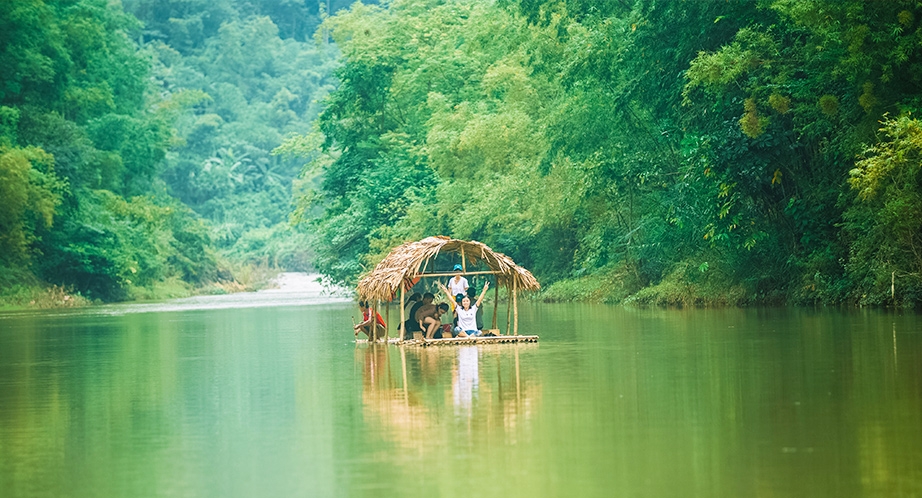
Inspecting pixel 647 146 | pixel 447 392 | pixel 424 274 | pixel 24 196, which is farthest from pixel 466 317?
pixel 24 196

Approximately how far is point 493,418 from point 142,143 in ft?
165

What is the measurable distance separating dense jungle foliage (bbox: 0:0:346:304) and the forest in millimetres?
189

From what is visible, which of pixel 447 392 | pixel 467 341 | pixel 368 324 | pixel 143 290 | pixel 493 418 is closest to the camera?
pixel 493 418

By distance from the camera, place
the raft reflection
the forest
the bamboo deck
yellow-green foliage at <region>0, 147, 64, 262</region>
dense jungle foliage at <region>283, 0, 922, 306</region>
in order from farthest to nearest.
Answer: yellow-green foliage at <region>0, 147, 64, 262</region> < the forest < dense jungle foliage at <region>283, 0, 922, 306</region> < the bamboo deck < the raft reflection

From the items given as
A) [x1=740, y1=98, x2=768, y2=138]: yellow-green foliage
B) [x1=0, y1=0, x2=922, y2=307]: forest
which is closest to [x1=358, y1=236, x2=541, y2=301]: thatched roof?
[x1=0, y1=0, x2=922, y2=307]: forest

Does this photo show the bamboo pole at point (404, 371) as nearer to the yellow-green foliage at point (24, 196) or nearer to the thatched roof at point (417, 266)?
the thatched roof at point (417, 266)

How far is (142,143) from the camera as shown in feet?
194

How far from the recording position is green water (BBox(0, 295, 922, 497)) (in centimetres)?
859

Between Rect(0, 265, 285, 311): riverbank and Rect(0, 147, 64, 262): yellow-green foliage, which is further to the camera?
Rect(0, 265, 285, 311): riverbank

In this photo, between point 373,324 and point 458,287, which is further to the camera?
point 373,324

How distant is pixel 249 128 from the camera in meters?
95.6

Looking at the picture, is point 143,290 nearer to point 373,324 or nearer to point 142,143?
point 142,143

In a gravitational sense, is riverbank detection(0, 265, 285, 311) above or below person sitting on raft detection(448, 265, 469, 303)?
above

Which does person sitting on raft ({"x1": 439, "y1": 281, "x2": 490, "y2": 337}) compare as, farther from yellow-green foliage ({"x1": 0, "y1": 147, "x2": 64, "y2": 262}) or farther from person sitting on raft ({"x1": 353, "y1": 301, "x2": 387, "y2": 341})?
yellow-green foliage ({"x1": 0, "y1": 147, "x2": 64, "y2": 262})
